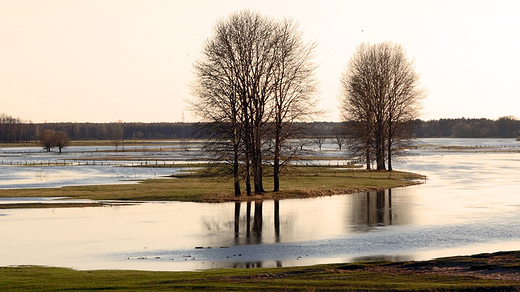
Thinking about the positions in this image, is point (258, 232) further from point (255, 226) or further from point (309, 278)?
point (309, 278)

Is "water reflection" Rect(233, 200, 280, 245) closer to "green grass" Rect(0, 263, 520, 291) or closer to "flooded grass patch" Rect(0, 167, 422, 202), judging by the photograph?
"flooded grass patch" Rect(0, 167, 422, 202)

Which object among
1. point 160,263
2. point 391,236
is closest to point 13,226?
point 160,263

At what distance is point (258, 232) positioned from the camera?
37.7m

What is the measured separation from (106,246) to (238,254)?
6542 millimetres

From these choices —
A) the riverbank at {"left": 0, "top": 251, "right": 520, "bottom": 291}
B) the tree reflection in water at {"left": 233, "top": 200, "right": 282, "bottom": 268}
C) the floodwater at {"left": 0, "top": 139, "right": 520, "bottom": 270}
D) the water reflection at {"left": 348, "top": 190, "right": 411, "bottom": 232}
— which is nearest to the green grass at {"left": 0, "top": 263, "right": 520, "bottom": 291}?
the riverbank at {"left": 0, "top": 251, "right": 520, "bottom": 291}

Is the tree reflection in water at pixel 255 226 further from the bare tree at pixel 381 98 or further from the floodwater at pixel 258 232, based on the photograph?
the bare tree at pixel 381 98

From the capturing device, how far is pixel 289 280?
70.1 feet

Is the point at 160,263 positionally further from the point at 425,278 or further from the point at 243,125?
the point at 243,125

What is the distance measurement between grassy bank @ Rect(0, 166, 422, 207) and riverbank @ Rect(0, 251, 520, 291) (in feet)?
99.3

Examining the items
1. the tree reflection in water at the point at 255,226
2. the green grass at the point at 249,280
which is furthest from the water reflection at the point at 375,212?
the green grass at the point at 249,280

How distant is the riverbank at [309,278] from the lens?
2008 cm

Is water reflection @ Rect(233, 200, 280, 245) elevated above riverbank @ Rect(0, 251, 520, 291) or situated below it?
below

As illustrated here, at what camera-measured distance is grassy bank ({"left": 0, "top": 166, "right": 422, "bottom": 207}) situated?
5594cm

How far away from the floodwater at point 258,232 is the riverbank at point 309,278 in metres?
3.07
